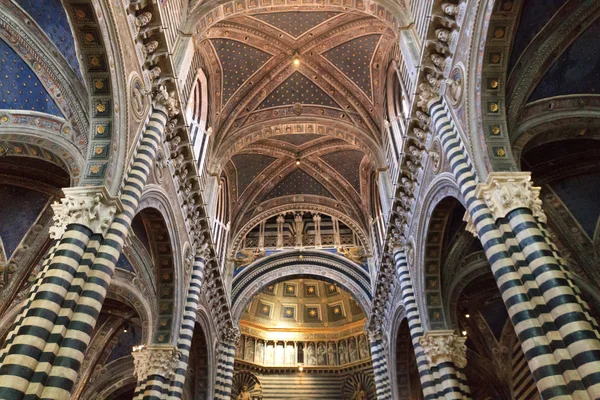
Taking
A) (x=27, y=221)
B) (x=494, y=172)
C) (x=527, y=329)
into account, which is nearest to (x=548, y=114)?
(x=494, y=172)

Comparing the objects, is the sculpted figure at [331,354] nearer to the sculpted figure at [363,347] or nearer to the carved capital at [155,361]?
the sculpted figure at [363,347]

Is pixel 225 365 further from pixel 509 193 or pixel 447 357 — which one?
pixel 509 193

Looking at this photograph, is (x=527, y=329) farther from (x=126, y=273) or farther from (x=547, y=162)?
(x=126, y=273)

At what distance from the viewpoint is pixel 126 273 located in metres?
12.8

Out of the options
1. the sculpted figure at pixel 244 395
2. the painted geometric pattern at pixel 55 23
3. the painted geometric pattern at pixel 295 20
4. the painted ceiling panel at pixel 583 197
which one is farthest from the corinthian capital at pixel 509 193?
the sculpted figure at pixel 244 395

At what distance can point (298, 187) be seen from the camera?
2473 centimetres

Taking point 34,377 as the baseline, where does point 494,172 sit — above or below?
above

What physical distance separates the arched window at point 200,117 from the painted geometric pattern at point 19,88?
6.08 m

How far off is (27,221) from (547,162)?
587 inches

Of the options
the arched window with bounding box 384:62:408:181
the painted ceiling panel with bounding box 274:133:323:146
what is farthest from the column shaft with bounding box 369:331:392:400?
the painted ceiling panel with bounding box 274:133:323:146

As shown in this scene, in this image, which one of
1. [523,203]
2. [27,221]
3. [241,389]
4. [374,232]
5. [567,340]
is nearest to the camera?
[567,340]

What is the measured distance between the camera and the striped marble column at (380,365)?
1890 cm

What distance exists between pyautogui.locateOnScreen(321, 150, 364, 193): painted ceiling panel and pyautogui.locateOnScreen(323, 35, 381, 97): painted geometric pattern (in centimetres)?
424

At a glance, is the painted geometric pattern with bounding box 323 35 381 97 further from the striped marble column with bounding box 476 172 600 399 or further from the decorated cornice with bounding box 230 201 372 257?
the striped marble column with bounding box 476 172 600 399
